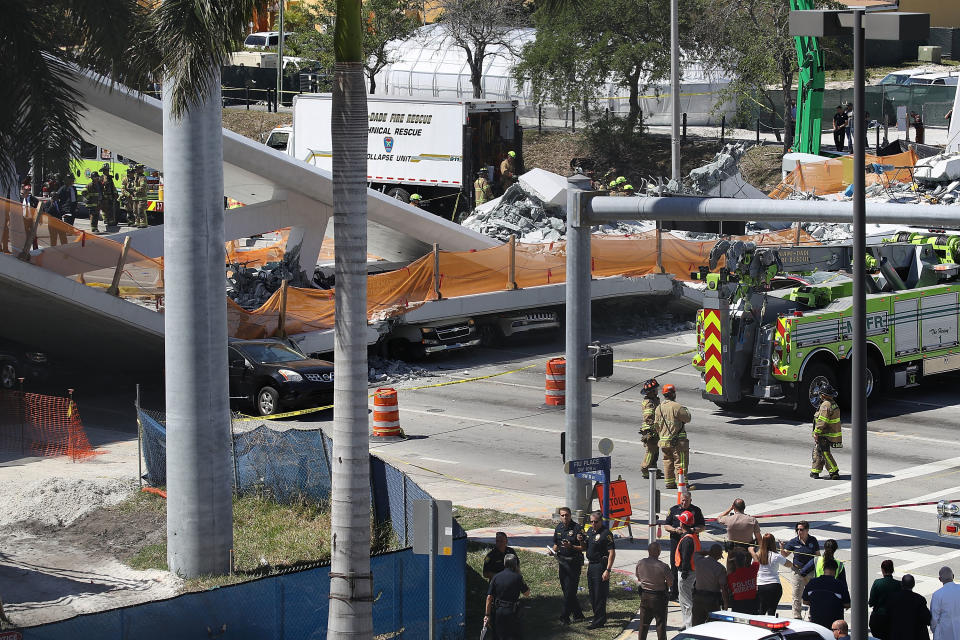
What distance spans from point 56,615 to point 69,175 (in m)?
4.94

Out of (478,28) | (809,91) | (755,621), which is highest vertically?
(478,28)

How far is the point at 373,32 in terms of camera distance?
6116 centimetres

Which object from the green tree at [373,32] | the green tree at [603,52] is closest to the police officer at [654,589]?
the green tree at [603,52]

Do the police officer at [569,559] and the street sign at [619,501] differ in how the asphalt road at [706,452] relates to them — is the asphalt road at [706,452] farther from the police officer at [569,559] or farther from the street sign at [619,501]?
the police officer at [569,559]

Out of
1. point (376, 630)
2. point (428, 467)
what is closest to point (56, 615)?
point (376, 630)

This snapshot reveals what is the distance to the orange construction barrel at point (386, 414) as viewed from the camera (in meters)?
23.2

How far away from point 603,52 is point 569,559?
125ft

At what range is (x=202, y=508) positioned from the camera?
55.1ft

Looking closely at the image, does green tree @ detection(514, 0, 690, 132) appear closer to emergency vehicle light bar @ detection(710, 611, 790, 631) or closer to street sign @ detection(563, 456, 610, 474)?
street sign @ detection(563, 456, 610, 474)

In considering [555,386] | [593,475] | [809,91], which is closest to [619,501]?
[593,475]

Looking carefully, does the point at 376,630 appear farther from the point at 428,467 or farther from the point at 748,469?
the point at 748,469

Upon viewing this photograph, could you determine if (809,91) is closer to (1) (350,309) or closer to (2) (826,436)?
(2) (826,436)

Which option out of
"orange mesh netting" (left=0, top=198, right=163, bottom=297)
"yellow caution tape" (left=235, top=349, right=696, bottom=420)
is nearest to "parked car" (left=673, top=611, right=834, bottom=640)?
"yellow caution tape" (left=235, top=349, right=696, bottom=420)

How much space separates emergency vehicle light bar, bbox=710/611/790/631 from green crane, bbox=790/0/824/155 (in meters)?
33.0
